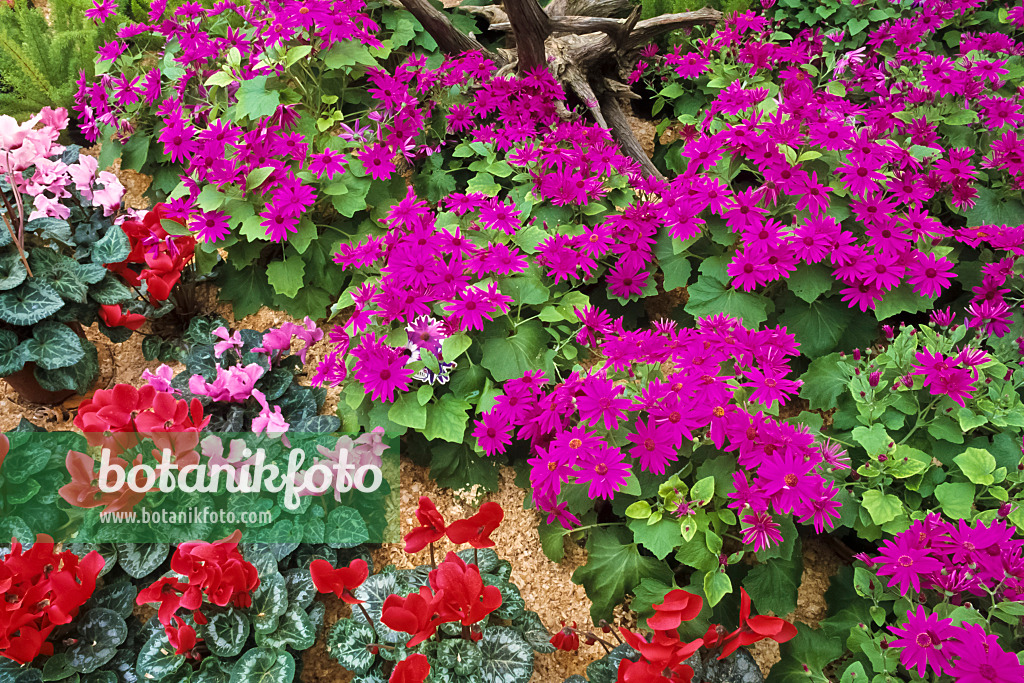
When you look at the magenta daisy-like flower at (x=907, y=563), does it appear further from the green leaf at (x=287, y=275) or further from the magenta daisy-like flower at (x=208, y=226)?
the magenta daisy-like flower at (x=208, y=226)

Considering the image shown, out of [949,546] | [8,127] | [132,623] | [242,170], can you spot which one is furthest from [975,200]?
[8,127]

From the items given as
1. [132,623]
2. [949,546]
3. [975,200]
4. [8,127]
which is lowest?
[132,623]

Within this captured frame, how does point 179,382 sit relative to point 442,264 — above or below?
below

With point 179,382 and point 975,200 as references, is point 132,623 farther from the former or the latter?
point 975,200

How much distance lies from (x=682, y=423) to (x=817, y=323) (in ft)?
3.41

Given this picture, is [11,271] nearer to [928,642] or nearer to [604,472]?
[604,472]

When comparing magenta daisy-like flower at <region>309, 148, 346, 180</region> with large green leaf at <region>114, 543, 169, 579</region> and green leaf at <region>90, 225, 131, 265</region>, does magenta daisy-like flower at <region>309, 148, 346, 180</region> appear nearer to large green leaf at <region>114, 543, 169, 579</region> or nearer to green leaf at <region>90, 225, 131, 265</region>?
green leaf at <region>90, 225, 131, 265</region>

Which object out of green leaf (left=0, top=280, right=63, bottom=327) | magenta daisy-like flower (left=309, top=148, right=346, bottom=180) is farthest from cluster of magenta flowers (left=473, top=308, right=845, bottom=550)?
green leaf (left=0, top=280, right=63, bottom=327)

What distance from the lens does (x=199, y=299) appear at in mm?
2896

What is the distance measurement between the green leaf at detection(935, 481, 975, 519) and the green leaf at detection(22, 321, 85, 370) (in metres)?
2.77

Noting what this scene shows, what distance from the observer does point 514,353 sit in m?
2.12

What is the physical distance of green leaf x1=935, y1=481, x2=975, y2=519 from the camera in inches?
69.6

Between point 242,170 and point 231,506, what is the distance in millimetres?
1275

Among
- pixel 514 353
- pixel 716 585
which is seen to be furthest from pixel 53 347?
pixel 716 585
